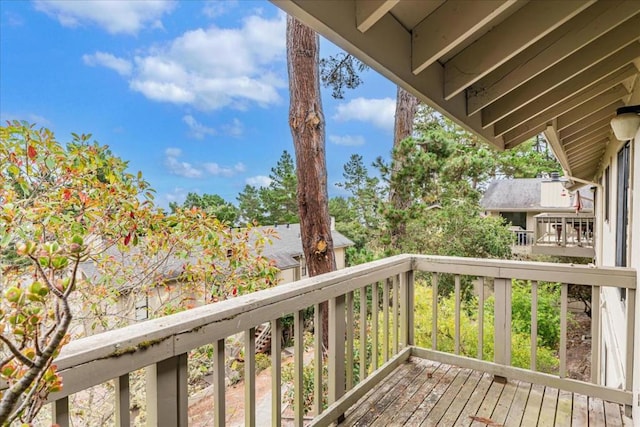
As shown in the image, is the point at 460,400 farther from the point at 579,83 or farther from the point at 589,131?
the point at 589,131

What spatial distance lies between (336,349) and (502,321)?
1.32 metres

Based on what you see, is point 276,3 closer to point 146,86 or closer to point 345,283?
point 345,283

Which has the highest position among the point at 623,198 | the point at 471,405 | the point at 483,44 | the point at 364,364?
the point at 483,44

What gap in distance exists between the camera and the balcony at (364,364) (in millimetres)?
1277

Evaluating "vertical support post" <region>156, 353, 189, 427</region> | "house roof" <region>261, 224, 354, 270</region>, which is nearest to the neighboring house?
"house roof" <region>261, 224, 354, 270</region>

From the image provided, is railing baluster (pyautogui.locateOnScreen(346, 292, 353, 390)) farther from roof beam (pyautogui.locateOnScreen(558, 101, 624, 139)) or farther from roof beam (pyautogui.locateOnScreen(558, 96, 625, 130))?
roof beam (pyautogui.locateOnScreen(558, 101, 624, 139))

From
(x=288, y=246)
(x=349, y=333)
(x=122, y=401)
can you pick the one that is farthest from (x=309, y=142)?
(x=288, y=246)

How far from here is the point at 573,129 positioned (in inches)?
166

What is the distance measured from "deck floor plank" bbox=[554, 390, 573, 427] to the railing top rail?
2.52 feet

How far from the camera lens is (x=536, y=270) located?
9.02ft

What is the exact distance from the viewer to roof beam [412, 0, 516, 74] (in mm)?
1437

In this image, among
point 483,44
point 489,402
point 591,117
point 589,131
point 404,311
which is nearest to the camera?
point 483,44

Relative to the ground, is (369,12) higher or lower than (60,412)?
higher

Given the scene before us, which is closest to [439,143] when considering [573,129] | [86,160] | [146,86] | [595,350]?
[573,129]
